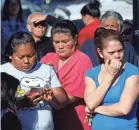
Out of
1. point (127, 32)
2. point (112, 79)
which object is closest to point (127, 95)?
point (112, 79)

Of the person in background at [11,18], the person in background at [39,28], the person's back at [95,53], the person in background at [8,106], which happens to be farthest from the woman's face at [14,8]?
the person in background at [8,106]

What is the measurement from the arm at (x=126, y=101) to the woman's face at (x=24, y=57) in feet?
1.97

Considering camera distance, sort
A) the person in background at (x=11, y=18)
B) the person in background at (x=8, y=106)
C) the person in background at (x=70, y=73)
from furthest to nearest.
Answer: the person in background at (x=11, y=18) < the person in background at (x=70, y=73) < the person in background at (x=8, y=106)

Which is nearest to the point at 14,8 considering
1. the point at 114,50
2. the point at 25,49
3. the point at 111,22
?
the point at 111,22

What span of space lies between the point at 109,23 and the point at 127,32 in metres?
1.38

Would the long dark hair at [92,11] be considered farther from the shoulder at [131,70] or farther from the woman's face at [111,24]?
the shoulder at [131,70]

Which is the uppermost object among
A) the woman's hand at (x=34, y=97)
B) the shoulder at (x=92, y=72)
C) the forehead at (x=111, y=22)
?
the forehead at (x=111, y=22)

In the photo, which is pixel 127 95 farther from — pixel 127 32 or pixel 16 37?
pixel 127 32

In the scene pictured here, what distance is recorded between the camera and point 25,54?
11.9ft

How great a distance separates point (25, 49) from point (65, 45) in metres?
→ 0.44

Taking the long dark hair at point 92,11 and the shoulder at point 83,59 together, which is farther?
the long dark hair at point 92,11

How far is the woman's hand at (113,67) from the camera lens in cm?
350

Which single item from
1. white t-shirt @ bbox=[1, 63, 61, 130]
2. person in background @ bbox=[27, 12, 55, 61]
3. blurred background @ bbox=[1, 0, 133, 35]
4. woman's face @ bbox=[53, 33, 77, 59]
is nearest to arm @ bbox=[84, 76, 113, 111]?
white t-shirt @ bbox=[1, 63, 61, 130]

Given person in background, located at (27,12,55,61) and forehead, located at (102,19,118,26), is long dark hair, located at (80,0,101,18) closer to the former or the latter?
person in background, located at (27,12,55,61)
